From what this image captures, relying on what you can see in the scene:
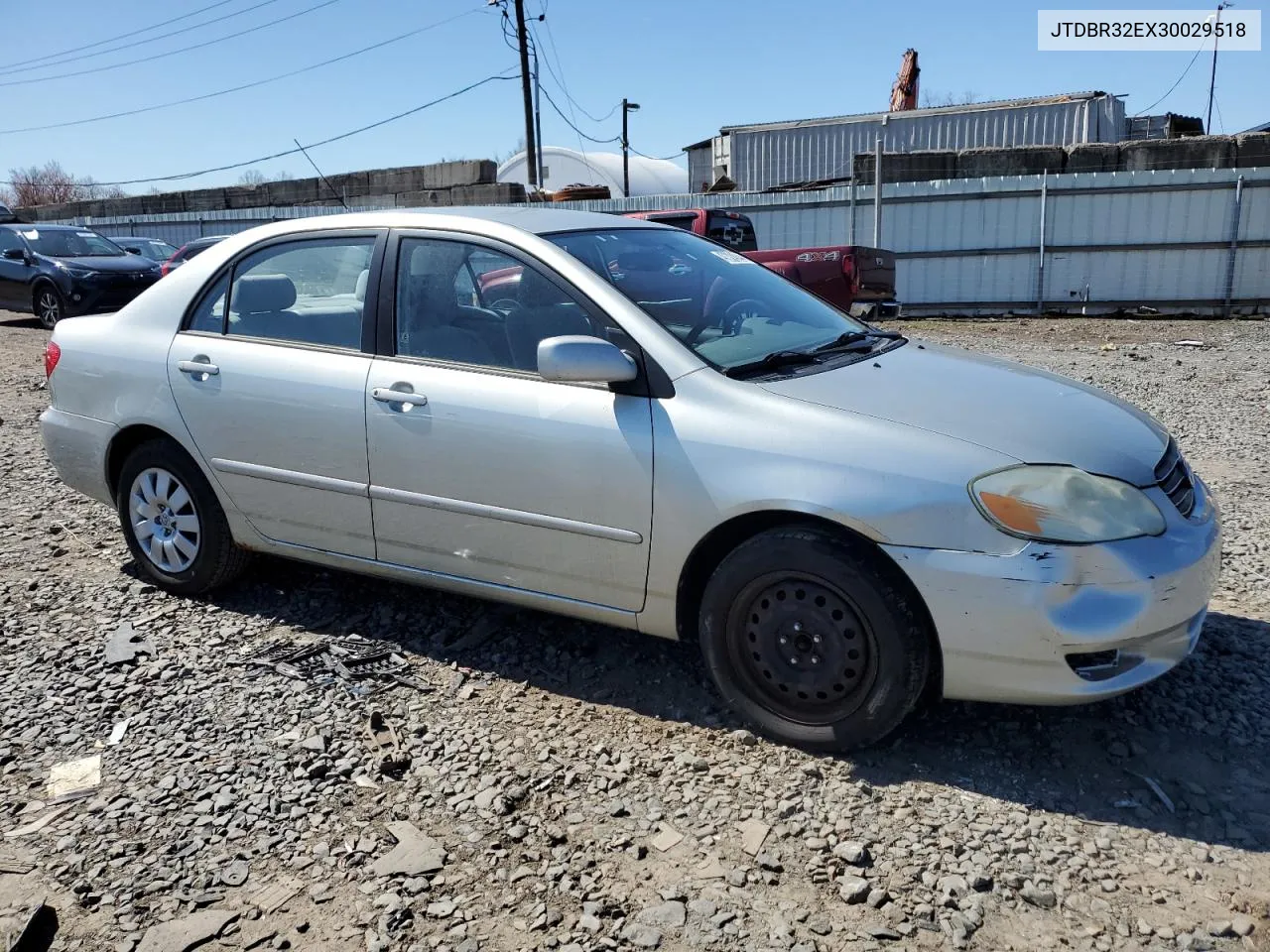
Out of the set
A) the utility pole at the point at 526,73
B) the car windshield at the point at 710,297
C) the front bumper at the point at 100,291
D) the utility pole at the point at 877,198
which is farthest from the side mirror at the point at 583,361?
the utility pole at the point at 526,73

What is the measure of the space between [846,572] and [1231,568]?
2668mm

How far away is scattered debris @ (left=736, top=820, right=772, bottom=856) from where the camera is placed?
2.75 m

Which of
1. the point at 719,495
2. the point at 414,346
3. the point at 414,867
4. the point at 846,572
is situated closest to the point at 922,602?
the point at 846,572

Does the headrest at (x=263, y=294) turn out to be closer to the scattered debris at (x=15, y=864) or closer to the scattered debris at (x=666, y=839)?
the scattered debris at (x=15, y=864)

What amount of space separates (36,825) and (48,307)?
46.9 ft

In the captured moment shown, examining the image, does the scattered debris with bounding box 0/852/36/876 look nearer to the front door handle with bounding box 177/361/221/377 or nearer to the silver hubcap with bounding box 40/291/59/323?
the front door handle with bounding box 177/361/221/377

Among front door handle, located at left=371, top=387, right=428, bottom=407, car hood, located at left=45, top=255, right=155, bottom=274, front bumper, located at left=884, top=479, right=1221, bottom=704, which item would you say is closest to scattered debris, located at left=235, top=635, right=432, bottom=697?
front door handle, located at left=371, top=387, right=428, bottom=407

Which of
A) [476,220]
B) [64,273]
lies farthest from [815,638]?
[64,273]

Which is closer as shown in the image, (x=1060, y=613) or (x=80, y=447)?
(x=1060, y=613)

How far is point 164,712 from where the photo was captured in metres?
3.56

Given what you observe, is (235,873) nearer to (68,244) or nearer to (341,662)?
(341,662)

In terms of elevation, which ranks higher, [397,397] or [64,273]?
[64,273]

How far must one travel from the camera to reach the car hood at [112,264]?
14.7 meters

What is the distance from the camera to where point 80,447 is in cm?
462
